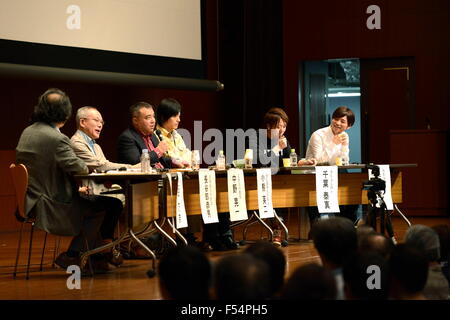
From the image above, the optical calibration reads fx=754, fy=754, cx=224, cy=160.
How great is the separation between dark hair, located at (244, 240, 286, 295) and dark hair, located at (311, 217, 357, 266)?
0.22 meters

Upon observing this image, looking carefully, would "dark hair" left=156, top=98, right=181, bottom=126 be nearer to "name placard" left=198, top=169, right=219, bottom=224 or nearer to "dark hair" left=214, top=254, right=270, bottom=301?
"name placard" left=198, top=169, right=219, bottom=224

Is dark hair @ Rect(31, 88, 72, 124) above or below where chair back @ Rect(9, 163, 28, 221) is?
above

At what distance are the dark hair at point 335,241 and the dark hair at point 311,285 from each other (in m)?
0.49

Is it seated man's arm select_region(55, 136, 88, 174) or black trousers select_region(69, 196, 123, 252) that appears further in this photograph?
black trousers select_region(69, 196, 123, 252)

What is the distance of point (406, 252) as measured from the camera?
207 cm

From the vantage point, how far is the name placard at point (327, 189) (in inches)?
224

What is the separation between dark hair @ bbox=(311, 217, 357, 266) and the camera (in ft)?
7.65

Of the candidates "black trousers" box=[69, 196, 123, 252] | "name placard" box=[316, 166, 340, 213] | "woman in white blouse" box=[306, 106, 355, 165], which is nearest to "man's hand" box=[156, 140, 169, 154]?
"black trousers" box=[69, 196, 123, 252]

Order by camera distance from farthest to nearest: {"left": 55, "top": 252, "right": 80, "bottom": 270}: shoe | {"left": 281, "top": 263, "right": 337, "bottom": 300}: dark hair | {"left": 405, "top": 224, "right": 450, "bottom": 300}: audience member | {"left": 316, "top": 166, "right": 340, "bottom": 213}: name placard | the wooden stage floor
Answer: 1. {"left": 316, "top": 166, "right": 340, "bottom": 213}: name placard
2. {"left": 55, "top": 252, "right": 80, "bottom": 270}: shoe
3. the wooden stage floor
4. {"left": 405, "top": 224, "right": 450, "bottom": 300}: audience member
5. {"left": 281, "top": 263, "right": 337, "bottom": 300}: dark hair

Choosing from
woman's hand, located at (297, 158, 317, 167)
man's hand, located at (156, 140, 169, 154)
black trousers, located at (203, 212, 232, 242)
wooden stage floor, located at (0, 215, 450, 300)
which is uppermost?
man's hand, located at (156, 140, 169, 154)

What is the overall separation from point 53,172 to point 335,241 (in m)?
2.40

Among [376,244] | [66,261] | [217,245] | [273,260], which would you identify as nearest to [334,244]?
[376,244]

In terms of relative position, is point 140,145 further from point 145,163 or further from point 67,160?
point 67,160
